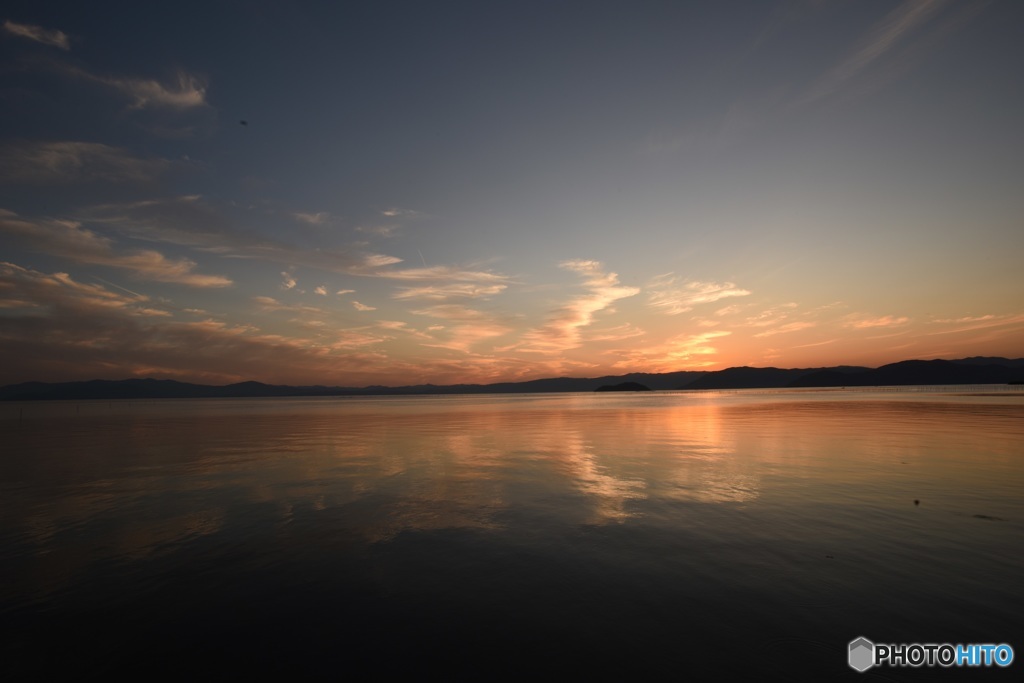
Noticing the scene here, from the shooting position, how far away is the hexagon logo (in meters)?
5.63

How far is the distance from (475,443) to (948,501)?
21359mm

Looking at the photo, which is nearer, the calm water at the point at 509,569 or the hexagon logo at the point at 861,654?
the hexagon logo at the point at 861,654

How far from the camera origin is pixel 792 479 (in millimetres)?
15938

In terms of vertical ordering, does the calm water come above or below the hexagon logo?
above

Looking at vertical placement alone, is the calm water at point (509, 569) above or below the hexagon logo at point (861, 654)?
above

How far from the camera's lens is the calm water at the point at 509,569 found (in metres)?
5.88

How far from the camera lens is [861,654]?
5887 mm

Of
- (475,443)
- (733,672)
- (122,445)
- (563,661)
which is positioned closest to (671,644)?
(733,672)

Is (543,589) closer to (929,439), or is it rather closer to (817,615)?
(817,615)

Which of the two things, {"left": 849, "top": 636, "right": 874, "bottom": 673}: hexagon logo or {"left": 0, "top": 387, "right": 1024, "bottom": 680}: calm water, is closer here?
{"left": 849, "top": 636, "right": 874, "bottom": 673}: hexagon logo

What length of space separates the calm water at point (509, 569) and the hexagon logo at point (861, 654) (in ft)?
0.44

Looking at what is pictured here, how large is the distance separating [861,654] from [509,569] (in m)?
5.36

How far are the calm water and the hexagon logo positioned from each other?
0.13 m

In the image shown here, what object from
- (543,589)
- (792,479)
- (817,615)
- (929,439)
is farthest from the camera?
(929,439)
